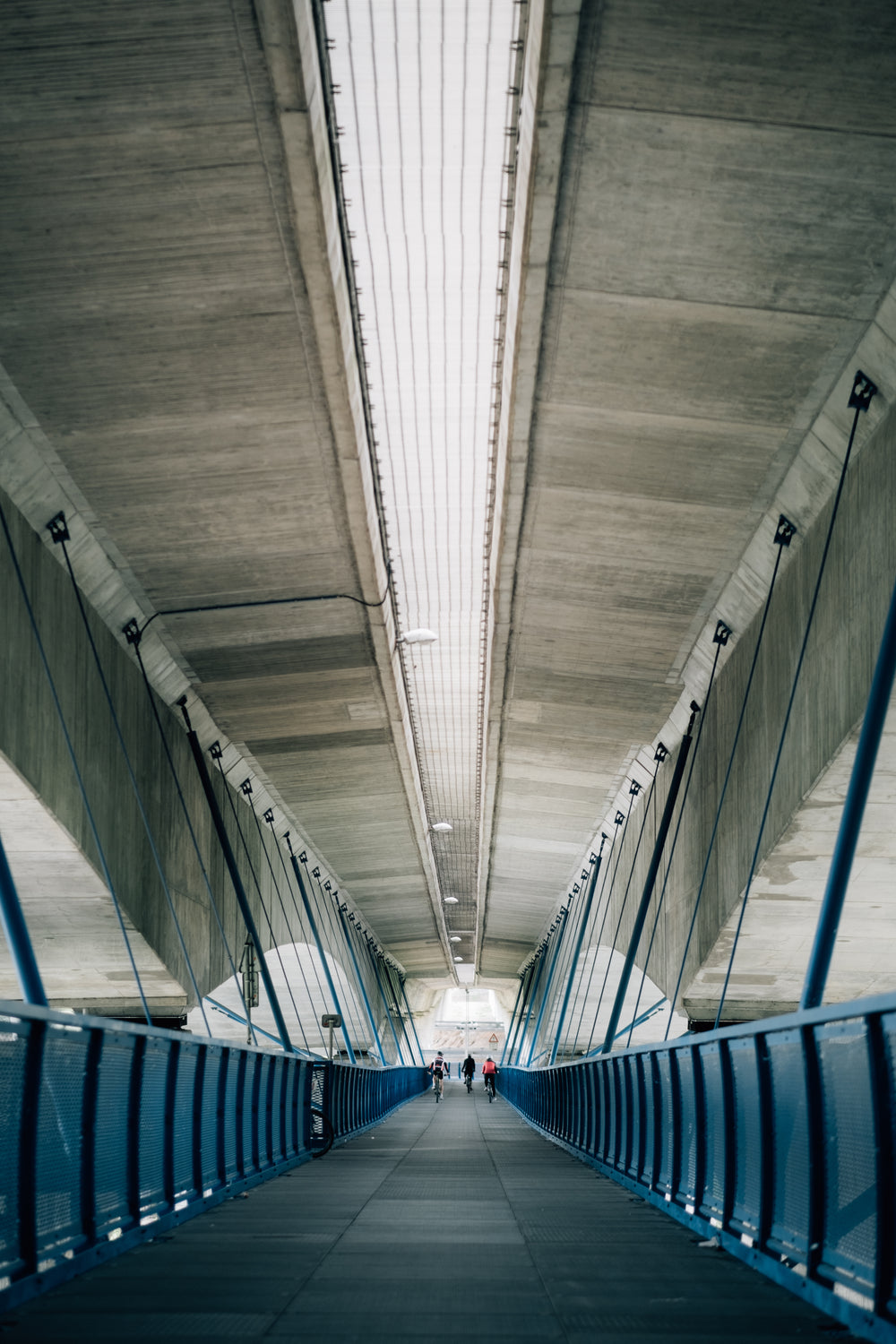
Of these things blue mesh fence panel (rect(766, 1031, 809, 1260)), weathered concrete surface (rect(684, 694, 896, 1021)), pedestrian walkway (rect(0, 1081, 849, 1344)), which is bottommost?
pedestrian walkway (rect(0, 1081, 849, 1344))

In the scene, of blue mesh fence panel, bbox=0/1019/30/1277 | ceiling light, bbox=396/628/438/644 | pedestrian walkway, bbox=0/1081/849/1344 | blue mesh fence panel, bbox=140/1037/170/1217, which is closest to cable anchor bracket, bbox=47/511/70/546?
ceiling light, bbox=396/628/438/644

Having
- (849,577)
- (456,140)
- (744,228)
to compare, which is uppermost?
(456,140)

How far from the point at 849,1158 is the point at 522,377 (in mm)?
9290

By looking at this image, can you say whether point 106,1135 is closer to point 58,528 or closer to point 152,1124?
point 152,1124

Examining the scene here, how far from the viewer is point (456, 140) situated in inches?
466

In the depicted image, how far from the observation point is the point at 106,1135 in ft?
26.1

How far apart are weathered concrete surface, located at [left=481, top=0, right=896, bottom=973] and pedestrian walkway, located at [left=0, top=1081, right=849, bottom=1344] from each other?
7009 millimetres

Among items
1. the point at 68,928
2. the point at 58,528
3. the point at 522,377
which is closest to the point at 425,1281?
the point at 522,377

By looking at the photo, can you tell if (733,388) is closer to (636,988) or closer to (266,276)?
(266,276)

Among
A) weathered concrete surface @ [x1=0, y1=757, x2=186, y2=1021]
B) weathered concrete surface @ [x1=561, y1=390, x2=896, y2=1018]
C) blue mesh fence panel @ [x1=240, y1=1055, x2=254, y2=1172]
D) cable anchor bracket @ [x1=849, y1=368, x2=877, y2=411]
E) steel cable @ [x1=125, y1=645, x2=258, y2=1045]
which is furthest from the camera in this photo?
steel cable @ [x1=125, y1=645, x2=258, y2=1045]

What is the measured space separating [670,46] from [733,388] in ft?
14.6

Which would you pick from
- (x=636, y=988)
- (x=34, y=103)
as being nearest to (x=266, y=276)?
(x=34, y=103)

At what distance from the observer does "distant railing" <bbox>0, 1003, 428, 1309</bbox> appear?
6.33m

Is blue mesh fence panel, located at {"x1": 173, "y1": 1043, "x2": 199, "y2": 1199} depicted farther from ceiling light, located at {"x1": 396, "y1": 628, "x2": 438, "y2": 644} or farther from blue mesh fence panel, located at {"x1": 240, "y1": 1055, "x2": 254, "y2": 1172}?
ceiling light, located at {"x1": 396, "y1": 628, "x2": 438, "y2": 644}
